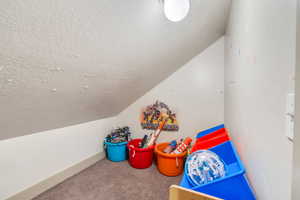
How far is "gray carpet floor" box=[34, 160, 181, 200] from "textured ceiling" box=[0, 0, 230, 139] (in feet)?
2.25

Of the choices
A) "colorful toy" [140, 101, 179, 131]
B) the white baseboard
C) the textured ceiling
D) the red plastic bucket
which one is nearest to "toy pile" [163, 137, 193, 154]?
the red plastic bucket

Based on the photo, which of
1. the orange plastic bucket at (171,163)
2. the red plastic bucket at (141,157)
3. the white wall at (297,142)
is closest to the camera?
the white wall at (297,142)

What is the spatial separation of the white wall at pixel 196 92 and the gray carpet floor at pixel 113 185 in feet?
2.29

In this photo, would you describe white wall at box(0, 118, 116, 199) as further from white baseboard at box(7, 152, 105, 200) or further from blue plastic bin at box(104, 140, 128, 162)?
blue plastic bin at box(104, 140, 128, 162)

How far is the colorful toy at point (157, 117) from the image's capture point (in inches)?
91.8

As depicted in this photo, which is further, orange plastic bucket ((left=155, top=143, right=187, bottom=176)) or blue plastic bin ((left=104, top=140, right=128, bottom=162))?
blue plastic bin ((left=104, top=140, right=128, bottom=162))

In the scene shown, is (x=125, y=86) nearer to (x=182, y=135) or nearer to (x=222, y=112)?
(x=182, y=135)

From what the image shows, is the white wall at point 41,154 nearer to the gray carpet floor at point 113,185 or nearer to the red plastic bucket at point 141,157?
the gray carpet floor at point 113,185

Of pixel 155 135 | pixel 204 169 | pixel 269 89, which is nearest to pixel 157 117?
pixel 155 135

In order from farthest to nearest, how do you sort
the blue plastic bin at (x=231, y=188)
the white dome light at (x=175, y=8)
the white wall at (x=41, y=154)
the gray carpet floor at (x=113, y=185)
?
the gray carpet floor at (x=113, y=185), the white wall at (x=41, y=154), the white dome light at (x=175, y=8), the blue plastic bin at (x=231, y=188)

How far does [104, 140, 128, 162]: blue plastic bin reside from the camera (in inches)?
87.7

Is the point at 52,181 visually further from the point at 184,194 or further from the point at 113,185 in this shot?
the point at 184,194

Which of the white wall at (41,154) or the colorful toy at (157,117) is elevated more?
the colorful toy at (157,117)

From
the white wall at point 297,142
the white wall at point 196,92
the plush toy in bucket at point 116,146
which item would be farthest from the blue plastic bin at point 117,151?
the white wall at point 297,142
